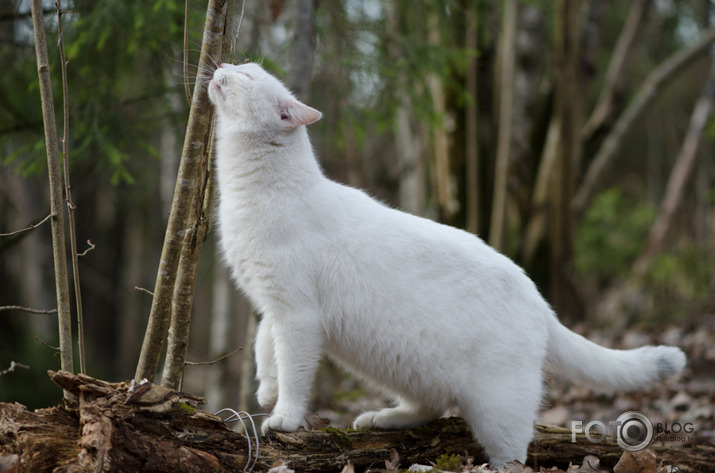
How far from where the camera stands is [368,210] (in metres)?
3.05

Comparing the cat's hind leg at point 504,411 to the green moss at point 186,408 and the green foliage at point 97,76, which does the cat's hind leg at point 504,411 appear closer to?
the green moss at point 186,408

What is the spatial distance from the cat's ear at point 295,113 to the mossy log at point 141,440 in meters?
1.36

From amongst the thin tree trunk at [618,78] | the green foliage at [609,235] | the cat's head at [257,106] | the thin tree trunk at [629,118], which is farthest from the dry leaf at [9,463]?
the green foliage at [609,235]

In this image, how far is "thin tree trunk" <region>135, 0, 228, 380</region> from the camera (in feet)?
8.48

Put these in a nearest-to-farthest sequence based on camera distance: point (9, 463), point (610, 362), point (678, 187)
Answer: point (9, 463)
point (610, 362)
point (678, 187)

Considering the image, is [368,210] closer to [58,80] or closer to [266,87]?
[266,87]

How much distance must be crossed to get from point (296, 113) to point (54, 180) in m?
1.10

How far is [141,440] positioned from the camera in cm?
216

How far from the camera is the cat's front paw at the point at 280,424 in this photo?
2.66 metres

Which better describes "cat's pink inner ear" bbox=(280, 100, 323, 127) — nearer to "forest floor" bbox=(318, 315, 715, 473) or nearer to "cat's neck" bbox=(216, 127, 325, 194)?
"cat's neck" bbox=(216, 127, 325, 194)

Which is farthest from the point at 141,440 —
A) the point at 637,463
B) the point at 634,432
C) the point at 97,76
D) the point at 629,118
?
the point at 629,118

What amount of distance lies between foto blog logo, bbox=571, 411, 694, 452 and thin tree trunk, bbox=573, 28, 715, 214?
4.52 metres

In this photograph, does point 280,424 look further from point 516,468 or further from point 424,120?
point 424,120

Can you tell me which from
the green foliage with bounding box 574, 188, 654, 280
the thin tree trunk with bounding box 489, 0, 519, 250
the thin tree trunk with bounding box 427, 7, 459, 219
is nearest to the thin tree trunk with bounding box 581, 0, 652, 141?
the green foliage with bounding box 574, 188, 654, 280
